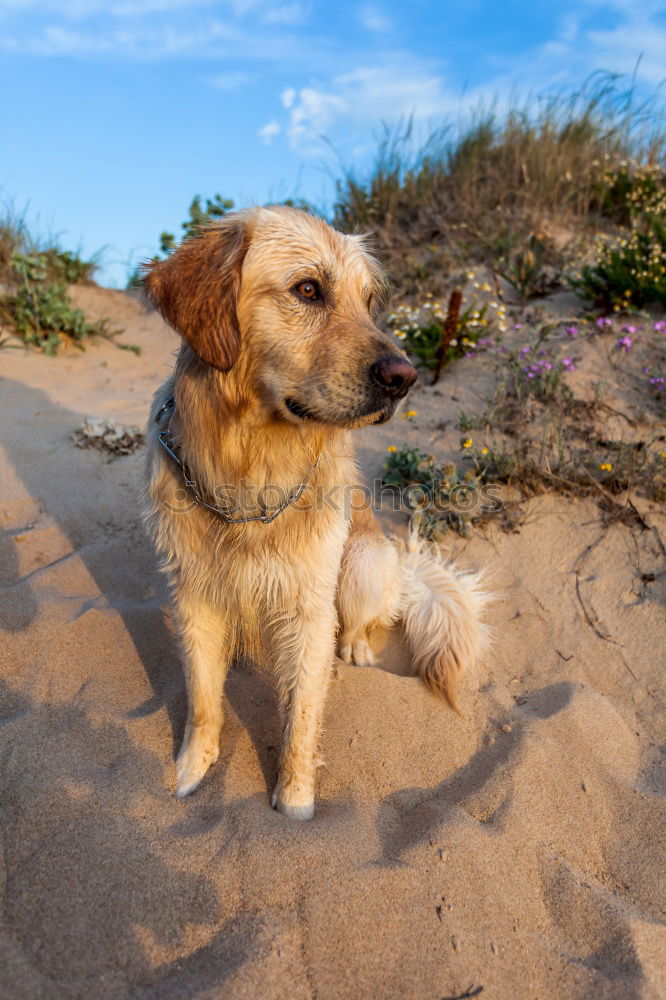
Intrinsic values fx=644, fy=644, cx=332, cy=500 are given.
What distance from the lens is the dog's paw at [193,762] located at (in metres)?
2.60

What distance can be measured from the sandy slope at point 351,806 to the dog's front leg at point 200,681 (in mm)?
91

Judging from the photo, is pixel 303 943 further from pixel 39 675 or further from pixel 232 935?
pixel 39 675

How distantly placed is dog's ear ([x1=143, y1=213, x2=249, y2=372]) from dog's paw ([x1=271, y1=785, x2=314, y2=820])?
1.67 metres

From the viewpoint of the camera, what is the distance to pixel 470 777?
9.09 feet

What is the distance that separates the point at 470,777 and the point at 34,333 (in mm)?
6212

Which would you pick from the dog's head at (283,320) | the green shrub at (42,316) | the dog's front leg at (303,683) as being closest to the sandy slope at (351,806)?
the dog's front leg at (303,683)

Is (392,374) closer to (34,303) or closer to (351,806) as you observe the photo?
(351,806)

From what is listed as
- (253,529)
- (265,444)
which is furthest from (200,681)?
(265,444)

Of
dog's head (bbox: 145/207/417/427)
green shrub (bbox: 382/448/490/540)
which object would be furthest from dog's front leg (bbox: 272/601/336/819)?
green shrub (bbox: 382/448/490/540)

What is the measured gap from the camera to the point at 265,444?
2436mm

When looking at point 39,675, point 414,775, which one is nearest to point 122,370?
point 39,675

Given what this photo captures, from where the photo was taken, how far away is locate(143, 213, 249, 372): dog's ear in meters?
2.19

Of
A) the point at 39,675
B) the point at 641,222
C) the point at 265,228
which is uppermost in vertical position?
the point at 641,222

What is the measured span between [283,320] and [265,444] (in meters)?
0.46
